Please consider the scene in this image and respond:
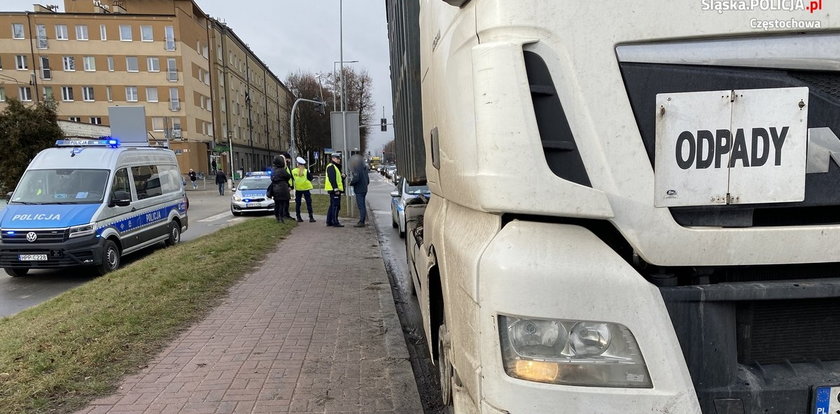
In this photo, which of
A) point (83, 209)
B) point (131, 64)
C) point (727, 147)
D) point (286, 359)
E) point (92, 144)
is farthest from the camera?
point (131, 64)

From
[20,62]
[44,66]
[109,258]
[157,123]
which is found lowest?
[109,258]

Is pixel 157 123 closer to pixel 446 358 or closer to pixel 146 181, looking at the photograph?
pixel 146 181

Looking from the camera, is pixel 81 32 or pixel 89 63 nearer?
pixel 81 32

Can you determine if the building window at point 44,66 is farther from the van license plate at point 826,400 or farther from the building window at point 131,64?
the van license plate at point 826,400

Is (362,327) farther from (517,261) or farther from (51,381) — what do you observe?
(517,261)

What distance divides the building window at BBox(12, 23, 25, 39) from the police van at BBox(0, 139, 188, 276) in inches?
2148

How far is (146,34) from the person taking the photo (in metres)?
50.4

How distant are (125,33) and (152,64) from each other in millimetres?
4012

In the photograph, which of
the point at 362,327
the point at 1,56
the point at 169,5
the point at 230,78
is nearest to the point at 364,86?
the point at 230,78

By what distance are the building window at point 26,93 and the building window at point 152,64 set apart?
12121mm

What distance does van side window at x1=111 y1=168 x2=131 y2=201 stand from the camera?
29.9ft

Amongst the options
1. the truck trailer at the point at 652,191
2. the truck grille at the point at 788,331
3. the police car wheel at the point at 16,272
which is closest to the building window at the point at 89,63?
the police car wheel at the point at 16,272

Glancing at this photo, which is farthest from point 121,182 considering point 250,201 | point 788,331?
point 788,331

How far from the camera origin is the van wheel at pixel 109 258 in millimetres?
8445
